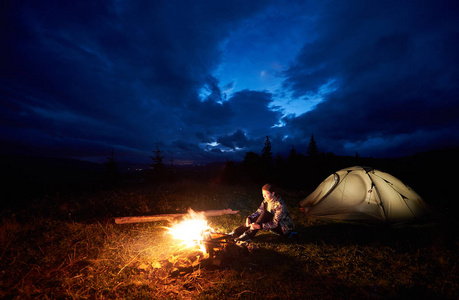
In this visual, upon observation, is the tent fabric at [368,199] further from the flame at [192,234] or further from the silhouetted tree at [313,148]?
the silhouetted tree at [313,148]

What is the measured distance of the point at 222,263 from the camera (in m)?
5.07

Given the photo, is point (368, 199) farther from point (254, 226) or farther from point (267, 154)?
point (267, 154)

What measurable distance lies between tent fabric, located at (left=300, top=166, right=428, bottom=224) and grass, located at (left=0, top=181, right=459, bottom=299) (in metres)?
0.50

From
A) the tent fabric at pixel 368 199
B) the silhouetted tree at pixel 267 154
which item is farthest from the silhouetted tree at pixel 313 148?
the tent fabric at pixel 368 199

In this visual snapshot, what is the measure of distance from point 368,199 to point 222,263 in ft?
23.2

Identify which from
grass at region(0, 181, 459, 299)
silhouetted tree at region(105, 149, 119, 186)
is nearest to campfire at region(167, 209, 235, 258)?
grass at region(0, 181, 459, 299)

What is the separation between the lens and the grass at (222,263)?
413cm

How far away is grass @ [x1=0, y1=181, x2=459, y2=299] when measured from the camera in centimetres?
413

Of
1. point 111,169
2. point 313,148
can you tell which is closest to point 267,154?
point 313,148

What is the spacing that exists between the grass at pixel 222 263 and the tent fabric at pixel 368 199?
0.50 meters

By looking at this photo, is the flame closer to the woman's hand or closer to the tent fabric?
the woman's hand

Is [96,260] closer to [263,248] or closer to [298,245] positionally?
[263,248]

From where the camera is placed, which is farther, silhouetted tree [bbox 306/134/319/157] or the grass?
silhouetted tree [bbox 306/134/319/157]

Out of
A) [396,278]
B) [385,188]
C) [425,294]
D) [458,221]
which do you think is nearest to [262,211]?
[396,278]
